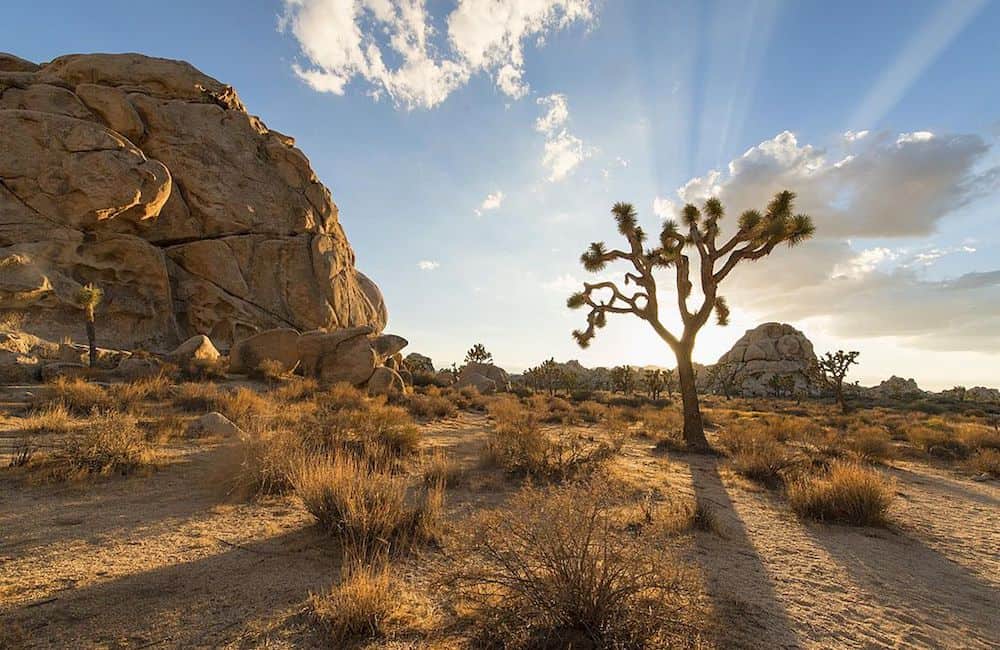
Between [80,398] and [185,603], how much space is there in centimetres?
965

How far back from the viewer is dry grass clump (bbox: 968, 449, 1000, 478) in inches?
389

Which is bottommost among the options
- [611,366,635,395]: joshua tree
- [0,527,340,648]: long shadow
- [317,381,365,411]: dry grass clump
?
[0,527,340,648]: long shadow

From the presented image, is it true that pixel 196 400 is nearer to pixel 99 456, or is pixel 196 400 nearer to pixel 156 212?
pixel 99 456

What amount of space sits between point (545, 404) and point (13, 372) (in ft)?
64.7

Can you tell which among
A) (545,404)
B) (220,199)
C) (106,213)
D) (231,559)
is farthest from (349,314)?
(231,559)

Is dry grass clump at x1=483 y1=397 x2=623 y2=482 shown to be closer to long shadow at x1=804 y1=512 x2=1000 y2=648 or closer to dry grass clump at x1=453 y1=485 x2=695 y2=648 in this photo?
long shadow at x1=804 y1=512 x2=1000 y2=648

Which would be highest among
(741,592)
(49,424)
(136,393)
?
(136,393)

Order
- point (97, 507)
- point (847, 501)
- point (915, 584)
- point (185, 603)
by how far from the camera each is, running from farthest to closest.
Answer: point (847, 501) → point (97, 507) → point (915, 584) → point (185, 603)

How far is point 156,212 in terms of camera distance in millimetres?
24688

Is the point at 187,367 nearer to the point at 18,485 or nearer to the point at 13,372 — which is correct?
the point at 13,372

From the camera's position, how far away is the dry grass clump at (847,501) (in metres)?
5.81

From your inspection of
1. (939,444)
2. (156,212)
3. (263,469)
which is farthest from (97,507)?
(156,212)

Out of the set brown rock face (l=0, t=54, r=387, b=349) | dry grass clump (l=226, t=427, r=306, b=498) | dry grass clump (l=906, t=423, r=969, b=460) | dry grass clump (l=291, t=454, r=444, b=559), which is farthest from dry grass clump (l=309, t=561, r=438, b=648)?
brown rock face (l=0, t=54, r=387, b=349)

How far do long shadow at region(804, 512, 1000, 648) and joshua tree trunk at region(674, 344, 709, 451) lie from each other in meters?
5.94
